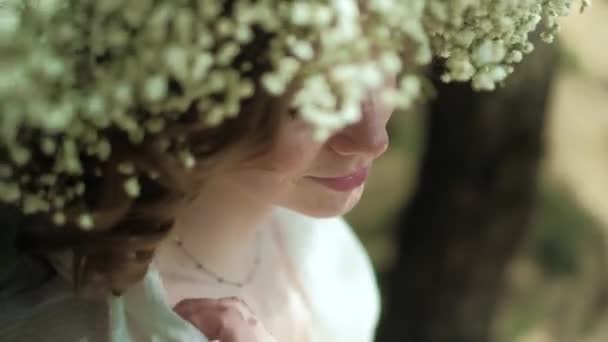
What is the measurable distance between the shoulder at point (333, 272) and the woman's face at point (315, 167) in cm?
22

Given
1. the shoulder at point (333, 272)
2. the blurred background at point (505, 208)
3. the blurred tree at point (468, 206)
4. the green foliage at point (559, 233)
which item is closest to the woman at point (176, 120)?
the shoulder at point (333, 272)

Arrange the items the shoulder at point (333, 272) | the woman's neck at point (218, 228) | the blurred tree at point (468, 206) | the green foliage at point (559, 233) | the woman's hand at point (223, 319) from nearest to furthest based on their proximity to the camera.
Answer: the woman's hand at point (223, 319) → the woman's neck at point (218, 228) → the shoulder at point (333, 272) → the blurred tree at point (468, 206) → the green foliage at point (559, 233)

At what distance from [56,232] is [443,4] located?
0.35m

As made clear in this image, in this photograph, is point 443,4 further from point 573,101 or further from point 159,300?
point 573,101

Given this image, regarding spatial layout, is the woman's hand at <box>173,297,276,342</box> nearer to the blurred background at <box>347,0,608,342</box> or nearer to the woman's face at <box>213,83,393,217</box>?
the woman's face at <box>213,83,393,217</box>

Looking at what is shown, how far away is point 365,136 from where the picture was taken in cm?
68

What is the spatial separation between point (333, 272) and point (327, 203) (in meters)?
0.30

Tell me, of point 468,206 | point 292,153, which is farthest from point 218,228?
point 468,206

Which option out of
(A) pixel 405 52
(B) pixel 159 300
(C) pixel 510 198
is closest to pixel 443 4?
(A) pixel 405 52

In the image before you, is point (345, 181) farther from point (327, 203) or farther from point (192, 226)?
point (192, 226)

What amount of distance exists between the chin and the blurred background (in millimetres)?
632

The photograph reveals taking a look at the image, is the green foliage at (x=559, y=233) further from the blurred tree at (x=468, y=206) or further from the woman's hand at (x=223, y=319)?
the woman's hand at (x=223, y=319)

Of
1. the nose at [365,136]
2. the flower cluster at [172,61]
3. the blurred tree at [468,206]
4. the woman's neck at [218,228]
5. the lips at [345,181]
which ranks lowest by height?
the blurred tree at [468,206]

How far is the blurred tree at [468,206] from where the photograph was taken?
5.25ft
